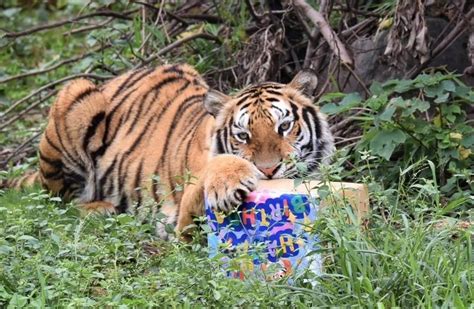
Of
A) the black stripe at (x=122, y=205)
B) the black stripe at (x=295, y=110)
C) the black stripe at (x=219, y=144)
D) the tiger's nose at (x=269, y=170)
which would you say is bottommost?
the black stripe at (x=122, y=205)

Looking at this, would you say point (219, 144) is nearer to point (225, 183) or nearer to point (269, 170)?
point (269, 170)

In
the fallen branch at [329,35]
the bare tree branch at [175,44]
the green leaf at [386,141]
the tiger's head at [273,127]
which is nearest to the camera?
the tiger's head at [273,127]

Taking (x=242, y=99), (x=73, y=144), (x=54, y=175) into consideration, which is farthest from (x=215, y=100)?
(x=54, y=175)

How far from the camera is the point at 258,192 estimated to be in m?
4.75

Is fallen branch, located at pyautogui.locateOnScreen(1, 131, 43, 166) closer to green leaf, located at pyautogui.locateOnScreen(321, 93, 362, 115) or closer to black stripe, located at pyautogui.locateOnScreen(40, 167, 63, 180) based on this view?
black stripe, located at pyautogui.locateOnScreen(40, 167, 63, 180)

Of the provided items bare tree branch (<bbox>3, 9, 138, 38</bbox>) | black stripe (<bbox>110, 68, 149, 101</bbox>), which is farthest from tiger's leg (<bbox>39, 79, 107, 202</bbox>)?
bare tree branch (<bbox>3, 9, 138, 38</bbox>)

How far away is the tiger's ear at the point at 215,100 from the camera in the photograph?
5.56 m

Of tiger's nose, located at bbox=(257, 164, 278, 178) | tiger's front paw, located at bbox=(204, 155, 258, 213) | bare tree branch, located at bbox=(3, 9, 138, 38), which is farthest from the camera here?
bare tree branch, located at bbox=(3, 9, 138, 38)

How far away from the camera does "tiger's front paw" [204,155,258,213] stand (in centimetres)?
478

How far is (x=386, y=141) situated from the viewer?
5.76m

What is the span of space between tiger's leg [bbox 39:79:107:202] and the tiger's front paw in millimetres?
1688

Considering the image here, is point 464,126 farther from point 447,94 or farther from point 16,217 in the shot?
point 16,217

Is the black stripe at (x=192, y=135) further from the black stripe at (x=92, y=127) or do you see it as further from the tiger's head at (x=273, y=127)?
the black stripe at (x=92, y=127)

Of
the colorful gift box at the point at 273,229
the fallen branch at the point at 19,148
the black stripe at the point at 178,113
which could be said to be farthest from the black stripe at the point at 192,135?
the fallen branch at the point at 19,148
